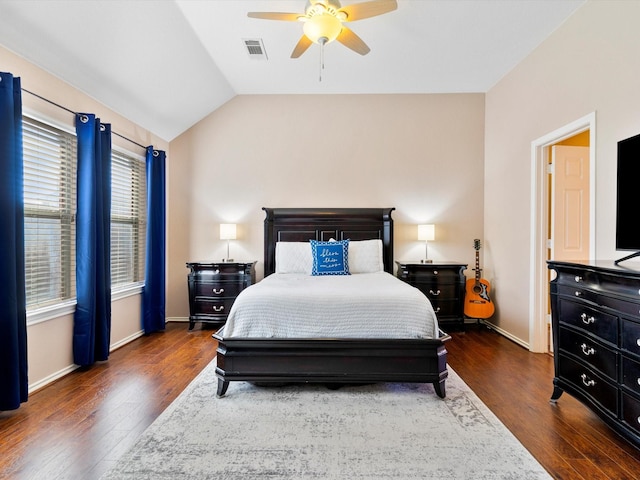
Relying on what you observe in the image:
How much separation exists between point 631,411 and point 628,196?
129cm

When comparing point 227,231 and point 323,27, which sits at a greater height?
point 323,27

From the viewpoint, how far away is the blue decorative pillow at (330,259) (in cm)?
389

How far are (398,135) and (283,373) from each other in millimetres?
3620

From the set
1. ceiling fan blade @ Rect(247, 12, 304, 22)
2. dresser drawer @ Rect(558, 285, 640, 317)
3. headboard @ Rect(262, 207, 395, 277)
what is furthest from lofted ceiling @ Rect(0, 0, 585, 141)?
dresser drawer @ Rect(558, 285, 640, 317)

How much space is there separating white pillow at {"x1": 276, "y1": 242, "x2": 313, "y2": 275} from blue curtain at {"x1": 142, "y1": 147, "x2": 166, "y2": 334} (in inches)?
60.7

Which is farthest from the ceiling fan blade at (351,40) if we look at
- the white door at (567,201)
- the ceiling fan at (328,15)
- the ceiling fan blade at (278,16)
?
the white door at (567,201)

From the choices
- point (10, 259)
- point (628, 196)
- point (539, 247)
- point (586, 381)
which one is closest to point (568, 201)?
point (539, 247)

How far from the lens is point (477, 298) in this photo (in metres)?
4.36

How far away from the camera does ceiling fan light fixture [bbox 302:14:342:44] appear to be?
248 cm

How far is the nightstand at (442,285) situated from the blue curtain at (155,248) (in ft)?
10.2

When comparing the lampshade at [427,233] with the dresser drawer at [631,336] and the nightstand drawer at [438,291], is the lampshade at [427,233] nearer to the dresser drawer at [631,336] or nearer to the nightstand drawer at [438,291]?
the nightstand drawer at [438,291]

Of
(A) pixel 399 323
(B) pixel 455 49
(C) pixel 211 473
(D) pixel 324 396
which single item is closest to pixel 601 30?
(B) pixel 455 49

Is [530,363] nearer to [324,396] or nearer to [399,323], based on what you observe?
[399,323]

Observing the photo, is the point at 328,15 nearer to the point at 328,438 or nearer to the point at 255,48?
the point at 255,48
